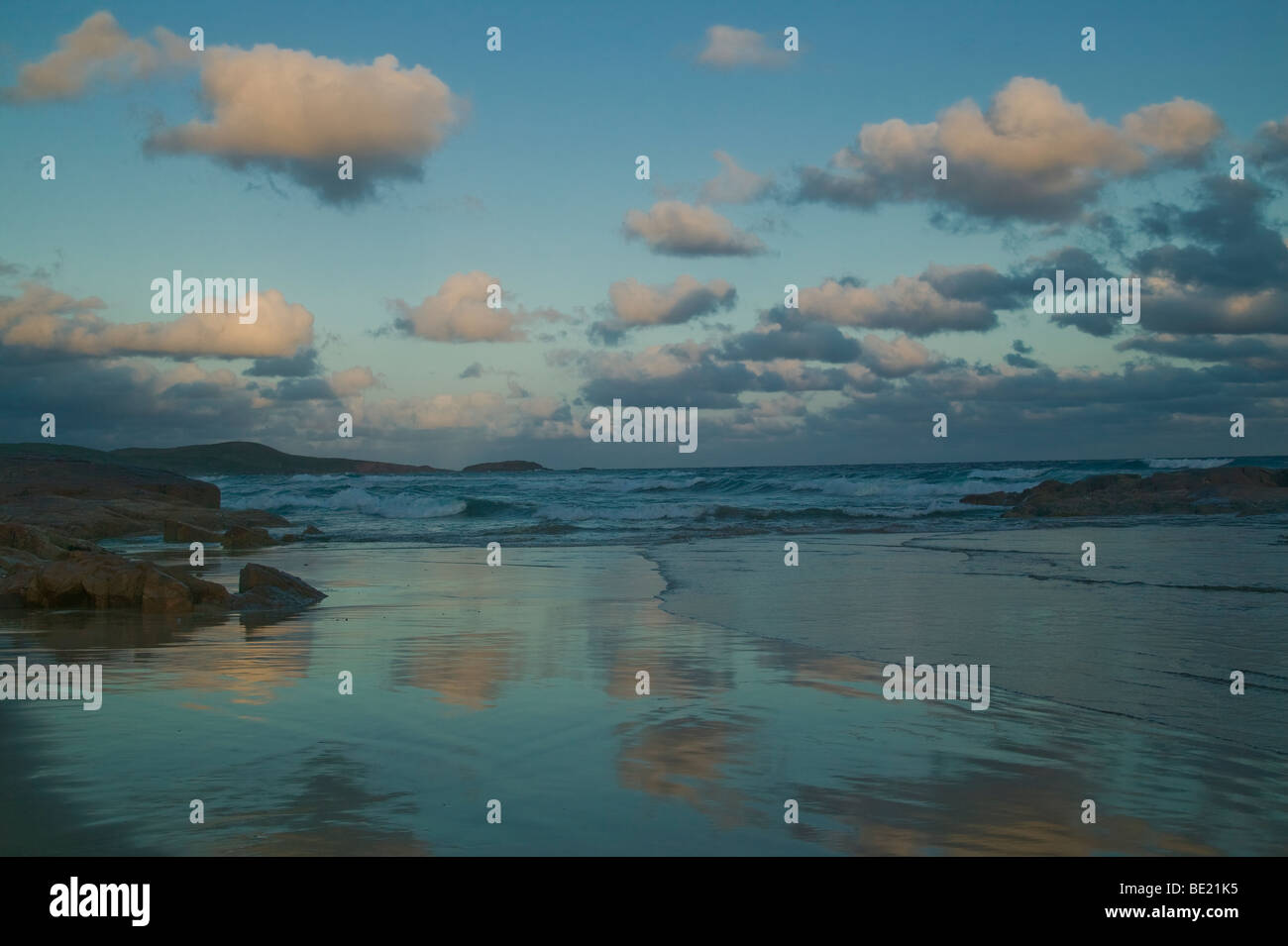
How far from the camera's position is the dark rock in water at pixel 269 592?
34.1 feet

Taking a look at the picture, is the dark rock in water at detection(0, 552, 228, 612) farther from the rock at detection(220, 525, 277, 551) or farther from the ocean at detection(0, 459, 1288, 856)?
the rock at detection(220, 525, 277, 551)

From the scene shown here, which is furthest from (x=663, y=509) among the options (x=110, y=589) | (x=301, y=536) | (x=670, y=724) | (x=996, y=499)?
(x=670, y=724)

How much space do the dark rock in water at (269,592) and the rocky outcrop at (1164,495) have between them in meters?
26.7

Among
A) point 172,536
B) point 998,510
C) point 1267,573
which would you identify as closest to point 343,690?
point 1267,573

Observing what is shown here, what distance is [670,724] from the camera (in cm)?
555

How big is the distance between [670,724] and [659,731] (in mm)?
179

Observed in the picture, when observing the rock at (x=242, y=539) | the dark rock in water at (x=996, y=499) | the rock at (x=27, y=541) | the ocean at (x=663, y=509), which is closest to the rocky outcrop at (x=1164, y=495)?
the dark rock in water at (x=996, y=499)

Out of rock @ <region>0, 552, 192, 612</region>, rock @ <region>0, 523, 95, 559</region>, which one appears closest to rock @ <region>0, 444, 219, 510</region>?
rock @ <region>0, 523, 95, 559</region>

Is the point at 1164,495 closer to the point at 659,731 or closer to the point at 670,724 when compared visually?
the point at 670,724

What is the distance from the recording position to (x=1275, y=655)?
7648 millimetres

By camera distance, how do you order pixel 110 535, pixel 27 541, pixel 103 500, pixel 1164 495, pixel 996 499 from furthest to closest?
1. pixel 996 499
2. pixel 1164 495
3. pixel 103 500
4. pixel 110 535
5. pixel 27 541

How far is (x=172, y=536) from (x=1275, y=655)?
22311 millimetres

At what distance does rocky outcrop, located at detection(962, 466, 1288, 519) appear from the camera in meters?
32.5

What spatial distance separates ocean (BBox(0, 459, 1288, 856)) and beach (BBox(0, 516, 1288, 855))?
0.02 m
